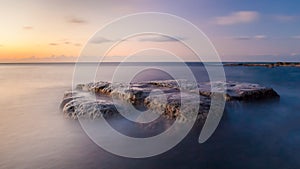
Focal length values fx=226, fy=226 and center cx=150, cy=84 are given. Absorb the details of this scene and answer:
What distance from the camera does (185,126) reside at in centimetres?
1193

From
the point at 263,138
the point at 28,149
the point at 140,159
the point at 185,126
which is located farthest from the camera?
the point at 185,126

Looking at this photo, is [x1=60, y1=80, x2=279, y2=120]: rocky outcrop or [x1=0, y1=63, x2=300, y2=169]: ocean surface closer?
[x1=0, y1=63, x2=300, y2=169]: ocean surface

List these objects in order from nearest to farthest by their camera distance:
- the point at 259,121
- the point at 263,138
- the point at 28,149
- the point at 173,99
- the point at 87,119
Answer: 1. the point at 28,149
2. the point at 263,138
3. the point at 87,119
4. the point at 259,121
5. the point at 173,99

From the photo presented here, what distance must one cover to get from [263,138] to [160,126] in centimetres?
515

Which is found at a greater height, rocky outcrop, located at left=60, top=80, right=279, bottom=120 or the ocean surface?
rocky outcrop, located at left=60, top=80, right=279, bottom=120

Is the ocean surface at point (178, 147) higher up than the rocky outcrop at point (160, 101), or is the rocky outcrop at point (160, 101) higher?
the rocky outcrop at point (160, 101)

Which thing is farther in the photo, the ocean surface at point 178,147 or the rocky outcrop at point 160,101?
the rocky outcrop at point 160,101

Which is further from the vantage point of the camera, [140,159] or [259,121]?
[259,121]

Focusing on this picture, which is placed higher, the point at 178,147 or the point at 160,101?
the point at 160,101

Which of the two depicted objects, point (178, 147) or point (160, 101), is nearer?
point (178, 147)

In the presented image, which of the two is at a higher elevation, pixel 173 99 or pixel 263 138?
pixel 173 99

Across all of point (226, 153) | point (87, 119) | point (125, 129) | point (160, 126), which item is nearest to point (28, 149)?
point (87, 119)

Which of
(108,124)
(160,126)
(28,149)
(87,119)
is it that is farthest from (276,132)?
(28,149)

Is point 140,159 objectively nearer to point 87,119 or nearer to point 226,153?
point 226,153
